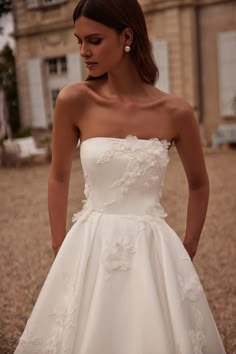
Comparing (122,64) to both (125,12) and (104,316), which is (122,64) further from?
(104,316)

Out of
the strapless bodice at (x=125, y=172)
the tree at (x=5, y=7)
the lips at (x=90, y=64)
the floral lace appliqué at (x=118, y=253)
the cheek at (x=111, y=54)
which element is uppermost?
the tree at (x=5, y=7)

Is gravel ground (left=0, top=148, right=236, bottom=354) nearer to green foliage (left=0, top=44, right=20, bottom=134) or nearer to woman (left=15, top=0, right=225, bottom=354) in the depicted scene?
woman (left=15, top=0, right=225, bottom=354)

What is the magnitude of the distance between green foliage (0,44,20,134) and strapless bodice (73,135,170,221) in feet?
30.5

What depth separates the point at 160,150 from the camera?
4.29 ft

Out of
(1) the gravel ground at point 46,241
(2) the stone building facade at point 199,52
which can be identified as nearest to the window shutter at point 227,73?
(2) the stone building facade at point 199,52

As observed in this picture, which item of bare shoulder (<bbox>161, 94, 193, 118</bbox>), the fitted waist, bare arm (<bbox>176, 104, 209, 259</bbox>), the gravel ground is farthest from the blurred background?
bare shoulder (<bbox>161, 94, 193, 118</bbox>)

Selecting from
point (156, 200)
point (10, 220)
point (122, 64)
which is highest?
point (122, 64)

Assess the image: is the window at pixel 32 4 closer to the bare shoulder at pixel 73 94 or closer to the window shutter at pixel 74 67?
the window shutter at pixel 74 67

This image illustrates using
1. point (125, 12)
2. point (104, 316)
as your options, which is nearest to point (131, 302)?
point (104, 316)

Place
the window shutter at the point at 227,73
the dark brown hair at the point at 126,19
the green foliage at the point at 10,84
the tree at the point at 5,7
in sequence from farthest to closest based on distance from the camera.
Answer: the green foliage at the point at 10,84 < the tree at the point at 5,7 < the window shutter at the point at 227,73 < the dark brown hair at the point at 126,19

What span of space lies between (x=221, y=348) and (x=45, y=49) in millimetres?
9001

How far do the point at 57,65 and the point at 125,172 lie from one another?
8.95 m

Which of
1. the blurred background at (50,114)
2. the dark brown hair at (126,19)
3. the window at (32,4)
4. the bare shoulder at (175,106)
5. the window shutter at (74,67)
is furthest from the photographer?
the window at (32,4)

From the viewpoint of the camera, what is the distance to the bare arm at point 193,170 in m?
1.34
